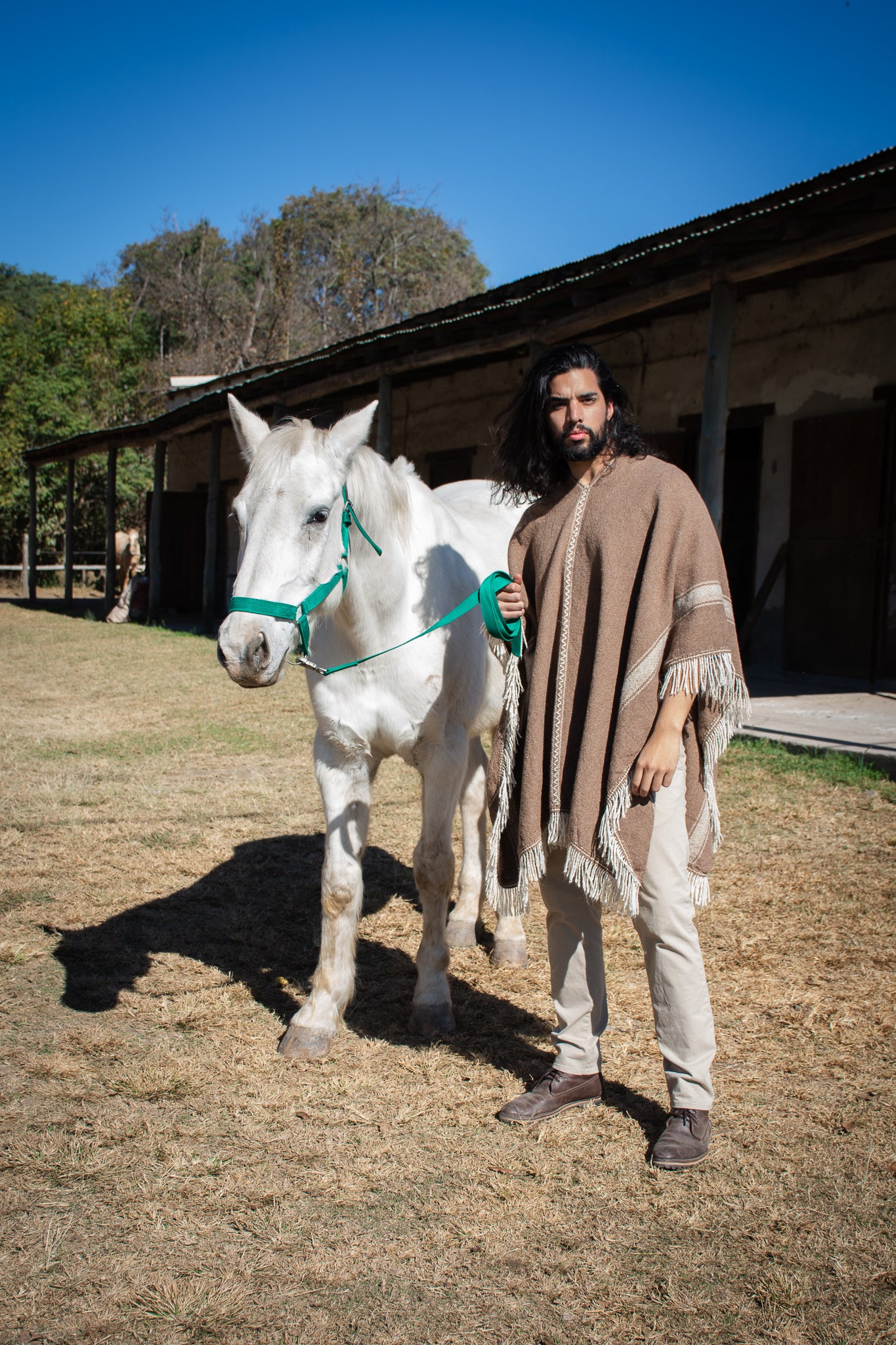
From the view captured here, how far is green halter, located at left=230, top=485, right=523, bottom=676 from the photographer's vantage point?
228 cm

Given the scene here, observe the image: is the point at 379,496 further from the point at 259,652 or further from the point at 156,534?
the point at 156,534

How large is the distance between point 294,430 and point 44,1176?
186 centimetres

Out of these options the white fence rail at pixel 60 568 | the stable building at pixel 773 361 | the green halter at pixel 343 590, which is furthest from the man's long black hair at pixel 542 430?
the white fence rail at pixel 60 568

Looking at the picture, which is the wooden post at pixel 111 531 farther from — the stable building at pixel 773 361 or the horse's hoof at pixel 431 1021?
the horse's hoof at pixel 431 1021

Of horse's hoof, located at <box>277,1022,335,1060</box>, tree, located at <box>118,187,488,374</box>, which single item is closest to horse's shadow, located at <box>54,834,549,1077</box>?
horse's hoof, located at <box>277,1022,335,1060</box>

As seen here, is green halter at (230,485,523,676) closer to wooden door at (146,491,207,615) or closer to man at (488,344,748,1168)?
man at (488,344,748,1168)

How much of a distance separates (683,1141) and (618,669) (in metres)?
1.10

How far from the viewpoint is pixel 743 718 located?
7.20 feet

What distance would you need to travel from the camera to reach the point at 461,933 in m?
3.71

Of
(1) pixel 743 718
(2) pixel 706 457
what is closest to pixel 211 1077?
(1) pixel 743 718

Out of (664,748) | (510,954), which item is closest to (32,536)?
(510,954)

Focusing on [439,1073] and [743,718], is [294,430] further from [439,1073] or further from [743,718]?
[439,1073]

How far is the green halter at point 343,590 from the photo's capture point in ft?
7.48

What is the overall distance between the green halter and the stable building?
13.4ft
